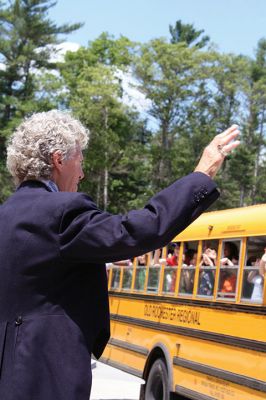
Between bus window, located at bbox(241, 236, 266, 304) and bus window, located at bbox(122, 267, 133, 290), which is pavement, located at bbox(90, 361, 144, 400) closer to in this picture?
bus window, located at bbox(241, 236, 266, 304)

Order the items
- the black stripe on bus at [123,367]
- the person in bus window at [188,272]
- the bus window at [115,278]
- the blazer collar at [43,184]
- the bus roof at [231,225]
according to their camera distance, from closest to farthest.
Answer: the blazer collar at [43,184], the bus roof at [231,225], the person in bus window at [188,272], the black stripe on bus at [123,367], the bus window at [115,278]

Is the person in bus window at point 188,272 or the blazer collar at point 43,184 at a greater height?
the person in bus window at point 188,272

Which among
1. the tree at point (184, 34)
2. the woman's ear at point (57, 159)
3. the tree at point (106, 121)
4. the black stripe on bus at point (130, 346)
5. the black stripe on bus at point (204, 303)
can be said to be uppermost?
the tree at point (184, 34)

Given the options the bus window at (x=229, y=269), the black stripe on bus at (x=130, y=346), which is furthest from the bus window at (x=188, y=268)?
the black stripe on bus at (x=130, y=346)

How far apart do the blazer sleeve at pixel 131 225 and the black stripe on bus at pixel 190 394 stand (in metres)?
5.97

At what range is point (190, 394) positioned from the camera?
852cm

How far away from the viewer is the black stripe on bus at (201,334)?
7222 millimetres

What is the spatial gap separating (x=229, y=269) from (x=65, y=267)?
19.3 feet

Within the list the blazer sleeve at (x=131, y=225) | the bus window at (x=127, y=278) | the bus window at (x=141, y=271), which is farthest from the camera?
the bus window at (x=127, y=278)

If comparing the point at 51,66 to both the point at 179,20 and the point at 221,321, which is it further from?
the point at 221,321

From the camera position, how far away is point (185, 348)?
884 centimetres

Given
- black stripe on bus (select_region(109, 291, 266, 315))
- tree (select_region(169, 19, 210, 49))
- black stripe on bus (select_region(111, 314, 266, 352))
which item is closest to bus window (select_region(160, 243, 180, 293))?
black stripe on bus (select_region(109, 291, 266, 315))

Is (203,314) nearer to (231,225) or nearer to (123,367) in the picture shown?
(231,225)

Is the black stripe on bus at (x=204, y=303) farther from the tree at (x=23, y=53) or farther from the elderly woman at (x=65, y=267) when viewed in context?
the tree at (x=23, y=53)
